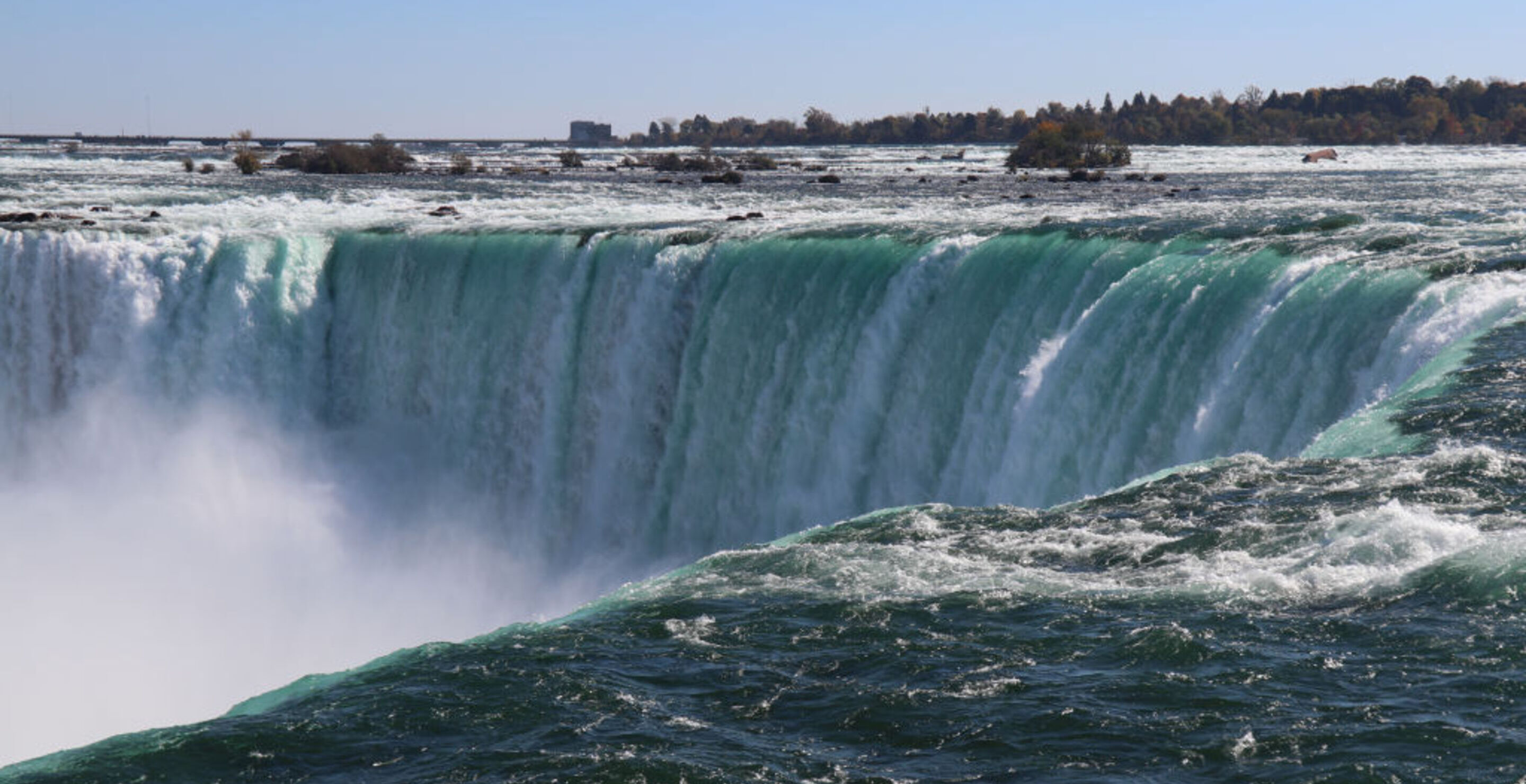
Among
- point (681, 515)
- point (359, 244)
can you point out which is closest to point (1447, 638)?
point (681, 515)

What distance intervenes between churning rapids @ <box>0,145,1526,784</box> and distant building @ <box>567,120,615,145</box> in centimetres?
14261

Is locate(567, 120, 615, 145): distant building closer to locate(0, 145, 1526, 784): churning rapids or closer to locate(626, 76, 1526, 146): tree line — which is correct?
locate(626, 76, 1526, 146): tree line

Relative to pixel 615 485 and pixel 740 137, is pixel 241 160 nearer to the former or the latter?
pixel 615 485

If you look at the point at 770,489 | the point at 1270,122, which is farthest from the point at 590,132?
the point at 770,489

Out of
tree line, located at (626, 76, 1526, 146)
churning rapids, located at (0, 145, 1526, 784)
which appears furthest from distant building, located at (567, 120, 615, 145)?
churning rapids, located at (0, 145, 1526, 784)

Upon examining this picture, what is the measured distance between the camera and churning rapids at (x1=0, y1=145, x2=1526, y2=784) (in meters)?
8.65

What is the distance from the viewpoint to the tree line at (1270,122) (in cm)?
10969

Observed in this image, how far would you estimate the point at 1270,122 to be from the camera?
4872 inches

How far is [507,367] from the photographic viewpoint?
990 inches

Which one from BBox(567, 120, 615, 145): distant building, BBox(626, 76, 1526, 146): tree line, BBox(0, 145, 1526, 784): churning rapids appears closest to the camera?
BBox(0, 145, 1526, 784): churning rapids

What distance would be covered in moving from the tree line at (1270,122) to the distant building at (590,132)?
27355mm

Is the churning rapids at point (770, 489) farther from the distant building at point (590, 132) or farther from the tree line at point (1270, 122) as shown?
the distant building at point (590, 132)

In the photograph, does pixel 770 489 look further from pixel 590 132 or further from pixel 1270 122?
pixel 590 132

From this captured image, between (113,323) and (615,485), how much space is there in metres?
10.1
